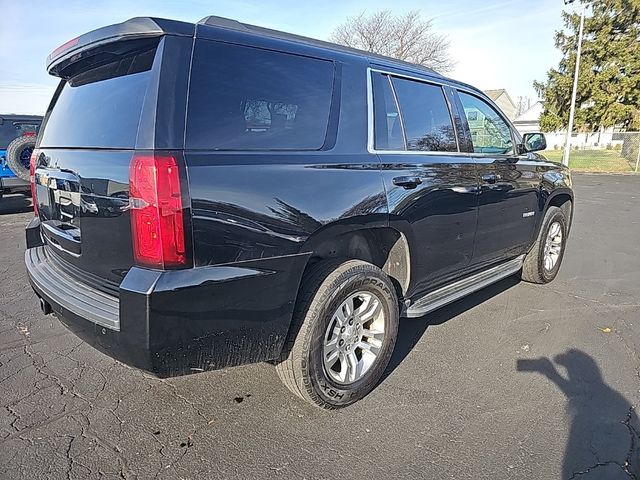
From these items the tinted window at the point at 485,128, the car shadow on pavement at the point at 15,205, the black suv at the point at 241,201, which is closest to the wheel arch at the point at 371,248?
the black suv at the point at 241,201

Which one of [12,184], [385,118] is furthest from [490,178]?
[12,184]

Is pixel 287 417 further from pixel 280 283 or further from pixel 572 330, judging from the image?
pixel 572 330

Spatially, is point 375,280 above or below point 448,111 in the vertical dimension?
below

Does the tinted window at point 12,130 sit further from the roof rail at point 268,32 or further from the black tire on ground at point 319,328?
the black tire on ground at point 319,328

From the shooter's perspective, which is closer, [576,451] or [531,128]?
[576,451]

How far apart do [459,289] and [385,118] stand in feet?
4.96

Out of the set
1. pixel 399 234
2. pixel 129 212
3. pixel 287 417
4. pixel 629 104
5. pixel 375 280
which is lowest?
pixel 287 417

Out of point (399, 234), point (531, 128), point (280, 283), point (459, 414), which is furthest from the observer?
point (531, 128)

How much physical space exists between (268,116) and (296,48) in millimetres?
475

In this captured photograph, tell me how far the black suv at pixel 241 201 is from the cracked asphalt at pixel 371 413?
0.32m

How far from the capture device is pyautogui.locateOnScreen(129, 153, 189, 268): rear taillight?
74.7 inches

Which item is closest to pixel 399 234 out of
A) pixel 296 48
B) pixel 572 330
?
pixel 296 48

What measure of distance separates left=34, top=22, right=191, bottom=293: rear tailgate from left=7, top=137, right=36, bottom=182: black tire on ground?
21.8ft

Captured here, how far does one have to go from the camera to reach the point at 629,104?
2705 cm
